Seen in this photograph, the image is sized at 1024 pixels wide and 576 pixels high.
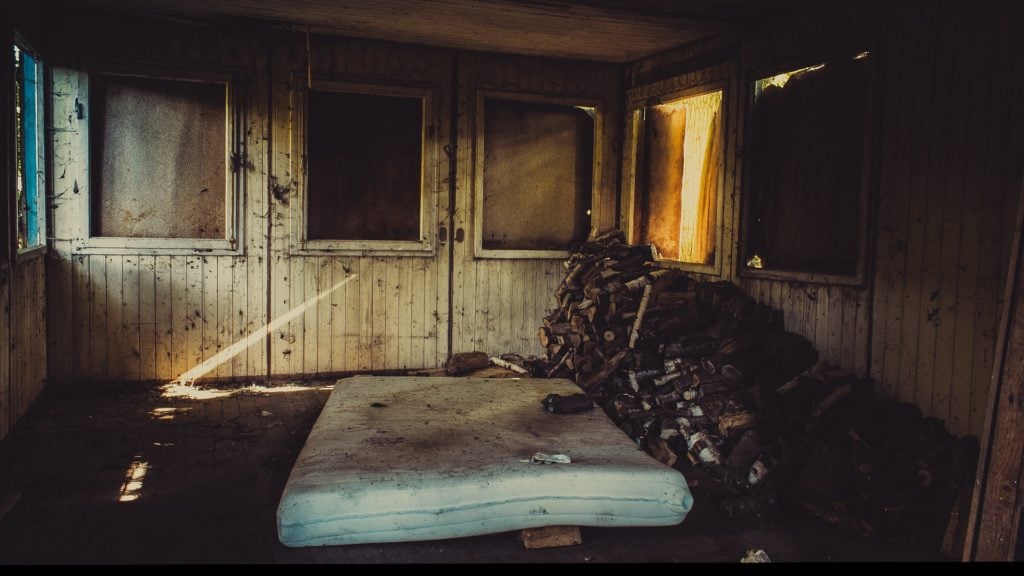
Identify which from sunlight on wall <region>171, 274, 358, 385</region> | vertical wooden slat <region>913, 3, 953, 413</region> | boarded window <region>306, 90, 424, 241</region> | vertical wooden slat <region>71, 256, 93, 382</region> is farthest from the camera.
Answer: boarded window <region>306, 90, 424, 241</region>

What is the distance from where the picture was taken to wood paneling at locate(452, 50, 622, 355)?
730cm

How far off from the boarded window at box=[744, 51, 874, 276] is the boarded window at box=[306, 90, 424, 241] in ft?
10.5

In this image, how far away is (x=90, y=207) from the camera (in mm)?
6273

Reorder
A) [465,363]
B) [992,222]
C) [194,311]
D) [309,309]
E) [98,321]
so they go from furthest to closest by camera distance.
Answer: [465,363], [309,309], [194,311], [98,321], [992,222]

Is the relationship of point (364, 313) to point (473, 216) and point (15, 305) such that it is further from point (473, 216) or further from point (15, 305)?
point (15, 305)

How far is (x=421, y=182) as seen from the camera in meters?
7.20

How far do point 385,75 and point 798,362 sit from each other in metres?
4.52

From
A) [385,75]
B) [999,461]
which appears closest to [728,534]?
[999,461]

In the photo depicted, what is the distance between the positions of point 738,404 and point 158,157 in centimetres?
527

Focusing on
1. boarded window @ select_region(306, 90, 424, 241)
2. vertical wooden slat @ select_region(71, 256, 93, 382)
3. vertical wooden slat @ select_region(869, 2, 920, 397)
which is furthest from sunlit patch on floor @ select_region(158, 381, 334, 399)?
vertical wooden slat @ select_region(869, 2, 920, 397)

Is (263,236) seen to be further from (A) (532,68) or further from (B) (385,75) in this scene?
(A) (532,68)

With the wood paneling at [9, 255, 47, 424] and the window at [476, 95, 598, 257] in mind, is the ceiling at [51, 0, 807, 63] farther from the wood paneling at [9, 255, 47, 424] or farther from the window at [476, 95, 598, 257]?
the wood paneling at [9, 255, 47, 424]

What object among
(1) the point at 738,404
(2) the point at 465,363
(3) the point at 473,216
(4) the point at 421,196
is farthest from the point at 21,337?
(1) the point at 738,404

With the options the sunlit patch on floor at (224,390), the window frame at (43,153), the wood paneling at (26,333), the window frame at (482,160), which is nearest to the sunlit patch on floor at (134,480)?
the wood paneling at (26,333)
